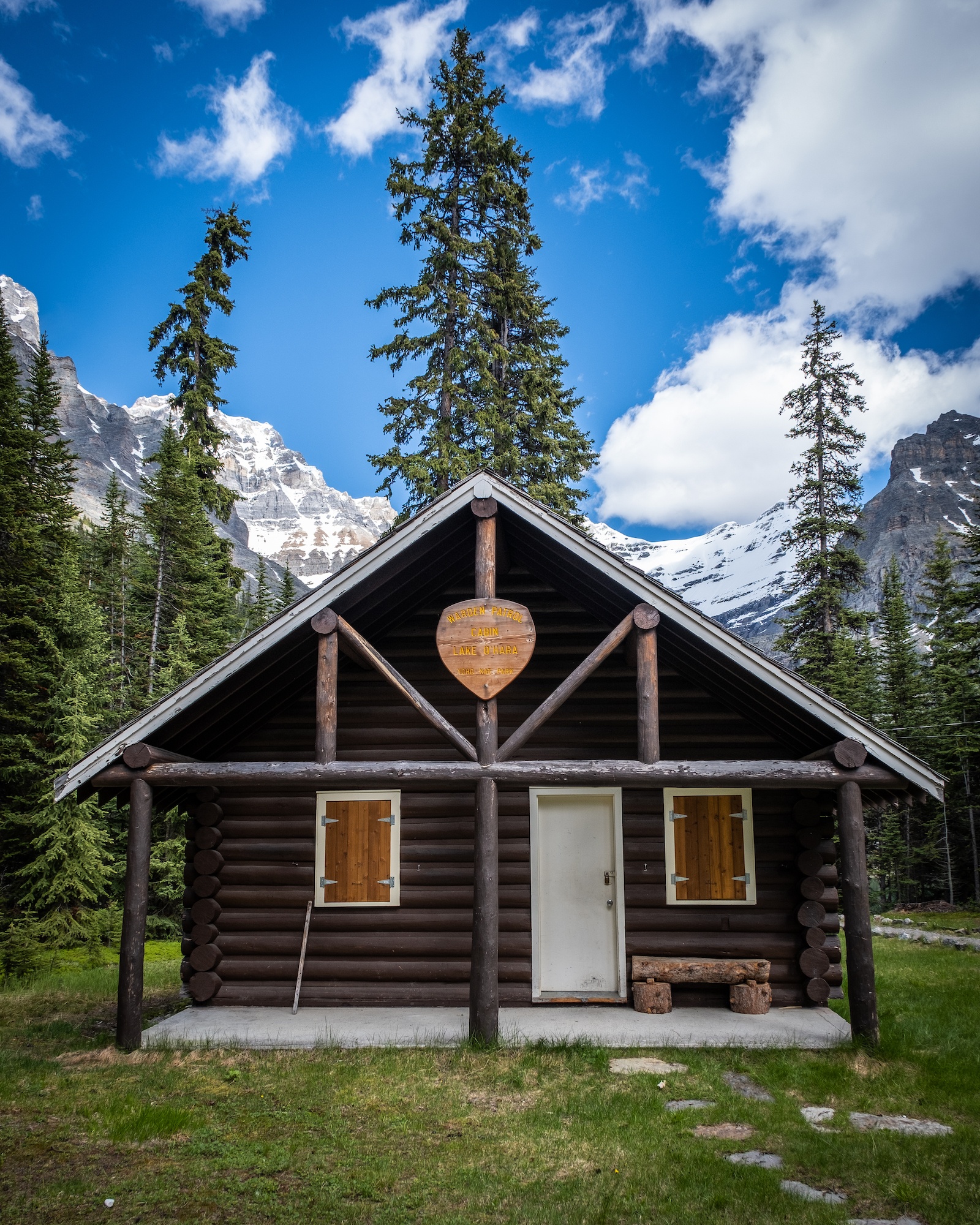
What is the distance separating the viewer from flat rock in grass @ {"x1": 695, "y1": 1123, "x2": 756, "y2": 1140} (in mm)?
5801

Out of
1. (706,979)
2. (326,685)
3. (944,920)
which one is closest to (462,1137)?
(706,979)

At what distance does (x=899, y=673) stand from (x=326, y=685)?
120ft

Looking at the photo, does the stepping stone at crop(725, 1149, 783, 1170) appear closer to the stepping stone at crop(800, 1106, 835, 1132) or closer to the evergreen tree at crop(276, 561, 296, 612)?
the stepping stone at crop(800, 1106, 835, 1132)

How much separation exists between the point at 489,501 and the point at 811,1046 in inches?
255

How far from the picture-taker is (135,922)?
27.3ft

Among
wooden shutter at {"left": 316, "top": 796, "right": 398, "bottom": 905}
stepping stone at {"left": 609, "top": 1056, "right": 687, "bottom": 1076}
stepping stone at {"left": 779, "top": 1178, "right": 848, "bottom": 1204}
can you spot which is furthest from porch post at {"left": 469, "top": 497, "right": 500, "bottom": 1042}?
stepping stone at {"left": 779, "top": 1178, "right": 848, "bottom": 1204}

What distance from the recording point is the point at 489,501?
887 cm

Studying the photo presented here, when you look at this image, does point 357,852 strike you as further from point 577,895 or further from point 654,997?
point 654,997

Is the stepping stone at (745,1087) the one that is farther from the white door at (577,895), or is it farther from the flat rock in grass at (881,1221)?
the white door at (577,895)

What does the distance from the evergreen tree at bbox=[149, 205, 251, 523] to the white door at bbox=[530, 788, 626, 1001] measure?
21.0 metres

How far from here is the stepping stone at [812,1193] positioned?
480 centimetres

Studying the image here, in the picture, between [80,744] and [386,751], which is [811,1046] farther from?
[80,744]

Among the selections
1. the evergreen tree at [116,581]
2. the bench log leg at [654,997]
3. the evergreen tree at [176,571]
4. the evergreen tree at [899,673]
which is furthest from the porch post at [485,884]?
the evergreen tree at [899,673]

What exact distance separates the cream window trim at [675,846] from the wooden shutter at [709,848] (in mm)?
17
